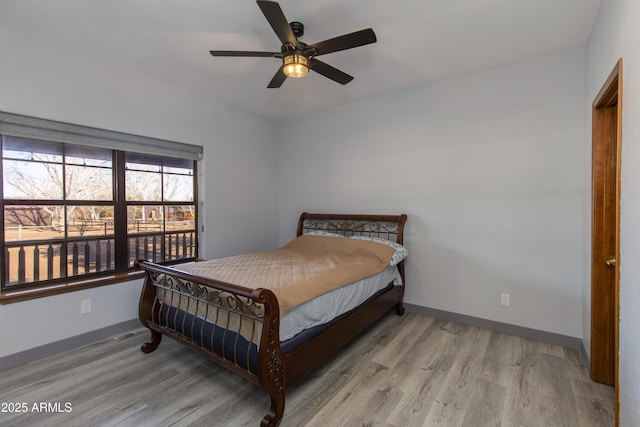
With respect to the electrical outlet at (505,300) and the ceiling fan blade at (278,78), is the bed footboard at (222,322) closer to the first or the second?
the ceiling fan blade at (278,78)

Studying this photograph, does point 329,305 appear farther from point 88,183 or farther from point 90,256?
point 88,183

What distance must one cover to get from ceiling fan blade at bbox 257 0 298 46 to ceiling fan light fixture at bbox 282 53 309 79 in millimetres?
84

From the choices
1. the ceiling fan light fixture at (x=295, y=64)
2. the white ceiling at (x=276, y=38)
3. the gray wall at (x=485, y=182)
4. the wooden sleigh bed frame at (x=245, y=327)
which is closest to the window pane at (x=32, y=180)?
the white ceiling at (x=276, y=38)

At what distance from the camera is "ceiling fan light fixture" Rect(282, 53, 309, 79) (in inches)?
77.4

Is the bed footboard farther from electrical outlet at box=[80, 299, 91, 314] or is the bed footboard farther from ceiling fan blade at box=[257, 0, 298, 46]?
ceiling fan blade at box=[257, 0, 298, 46]

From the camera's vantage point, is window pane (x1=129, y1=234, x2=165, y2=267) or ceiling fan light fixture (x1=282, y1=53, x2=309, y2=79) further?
window pane (x1=129, y1=234, x2=165, y2=267)

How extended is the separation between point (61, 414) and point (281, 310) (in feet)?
5.01

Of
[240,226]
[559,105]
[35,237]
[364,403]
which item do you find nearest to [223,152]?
[240,226]

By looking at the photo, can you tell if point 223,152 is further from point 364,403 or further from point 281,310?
point 364,403

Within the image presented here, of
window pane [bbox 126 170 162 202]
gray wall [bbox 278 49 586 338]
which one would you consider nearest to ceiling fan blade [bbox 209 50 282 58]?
window pane [bbox 126 170 162 202]

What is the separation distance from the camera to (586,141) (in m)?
2.47

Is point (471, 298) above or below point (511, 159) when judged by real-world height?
below

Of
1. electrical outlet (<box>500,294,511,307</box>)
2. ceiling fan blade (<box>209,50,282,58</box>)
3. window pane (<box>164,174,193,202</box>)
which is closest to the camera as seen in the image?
ceiling fan blade (<box>209,50,282,58</box>)

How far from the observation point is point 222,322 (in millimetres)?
1955
